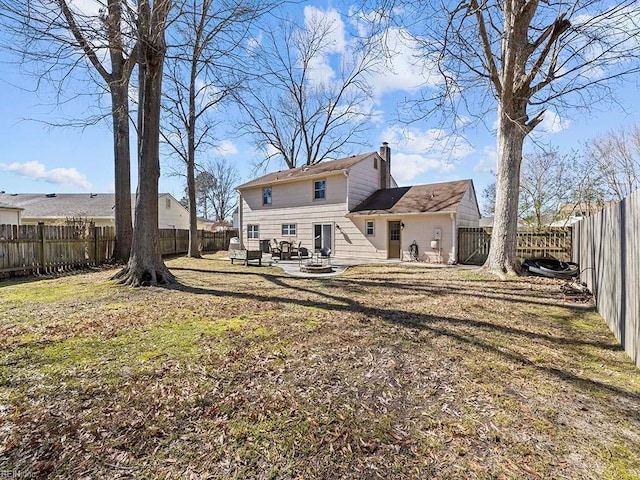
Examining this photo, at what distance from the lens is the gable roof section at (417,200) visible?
48.1ft

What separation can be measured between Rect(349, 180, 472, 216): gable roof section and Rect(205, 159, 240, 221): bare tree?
34.5 m

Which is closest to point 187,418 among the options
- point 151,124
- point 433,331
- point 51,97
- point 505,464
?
point 505,464

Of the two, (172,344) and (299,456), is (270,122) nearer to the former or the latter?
(172,344)

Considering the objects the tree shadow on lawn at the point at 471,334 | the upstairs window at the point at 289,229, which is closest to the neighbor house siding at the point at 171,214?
the upstairs window at the point at 289,229

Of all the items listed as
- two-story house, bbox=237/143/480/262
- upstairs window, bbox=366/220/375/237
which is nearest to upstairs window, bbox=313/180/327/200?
two-story house, bbox=237/143/480/262

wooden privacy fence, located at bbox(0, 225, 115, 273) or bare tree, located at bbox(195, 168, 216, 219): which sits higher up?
bare tree, located at bbox(195, 168, 216, 219)

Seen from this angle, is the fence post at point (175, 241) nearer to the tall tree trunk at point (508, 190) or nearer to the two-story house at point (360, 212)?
the two-story house at point (360, 212)

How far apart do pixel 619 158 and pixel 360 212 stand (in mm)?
19939

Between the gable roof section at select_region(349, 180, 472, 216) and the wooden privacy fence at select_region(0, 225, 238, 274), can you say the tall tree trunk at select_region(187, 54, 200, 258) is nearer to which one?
the wooden privacy fence at select_region(0, 225, 238, 274)

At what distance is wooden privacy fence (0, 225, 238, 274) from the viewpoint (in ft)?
31.5

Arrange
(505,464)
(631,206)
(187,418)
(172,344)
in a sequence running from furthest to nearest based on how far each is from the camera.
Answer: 1. (172,344)
2. (631,206)
3. (187,418)
4. (505,464)

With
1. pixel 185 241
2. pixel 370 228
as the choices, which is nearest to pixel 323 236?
pixel 370 228

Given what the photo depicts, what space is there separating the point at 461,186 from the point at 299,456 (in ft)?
53.1

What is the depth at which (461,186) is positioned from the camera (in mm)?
15898
